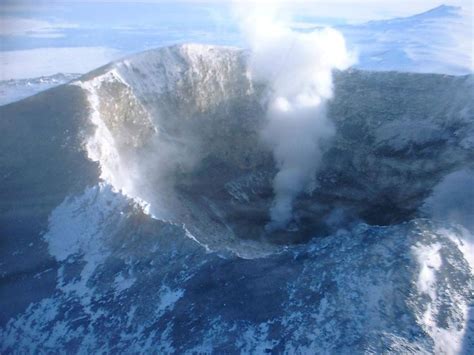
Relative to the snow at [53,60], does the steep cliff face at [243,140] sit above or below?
above

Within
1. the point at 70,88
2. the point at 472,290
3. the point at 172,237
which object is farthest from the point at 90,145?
the point at 472,290

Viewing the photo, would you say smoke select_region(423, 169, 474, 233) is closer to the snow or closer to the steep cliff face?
the steep cliff face

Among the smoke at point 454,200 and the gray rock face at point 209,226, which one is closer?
the gray rock face at point 209,226

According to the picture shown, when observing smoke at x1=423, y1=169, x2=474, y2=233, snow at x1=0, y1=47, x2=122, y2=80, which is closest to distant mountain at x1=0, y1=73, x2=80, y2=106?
snow at x1=0, y1=47, x2=122, y2=80

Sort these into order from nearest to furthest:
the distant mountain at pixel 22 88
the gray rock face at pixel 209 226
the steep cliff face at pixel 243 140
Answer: the gray rock face at pixel 209 226
the steep cliff face at pixel 243 140
the distant mountain at pixel 22 88

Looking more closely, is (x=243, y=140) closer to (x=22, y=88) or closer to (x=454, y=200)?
(x=454, y=200)

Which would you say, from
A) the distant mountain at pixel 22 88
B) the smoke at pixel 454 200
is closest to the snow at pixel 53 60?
the distant mountain at pixel 22 88

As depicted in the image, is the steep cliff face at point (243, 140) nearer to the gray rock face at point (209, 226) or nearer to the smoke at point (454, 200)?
the gray rock face at point (209, 226)

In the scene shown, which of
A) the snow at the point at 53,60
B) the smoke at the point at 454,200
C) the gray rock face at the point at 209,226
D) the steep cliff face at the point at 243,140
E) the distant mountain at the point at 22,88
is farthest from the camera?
the snow at the point at 53,60

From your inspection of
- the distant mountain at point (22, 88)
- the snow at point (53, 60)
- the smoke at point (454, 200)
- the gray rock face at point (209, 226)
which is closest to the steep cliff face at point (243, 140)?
the gray rock face at point (209, 226)

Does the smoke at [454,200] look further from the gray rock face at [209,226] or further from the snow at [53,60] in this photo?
the snow at [53,60]
